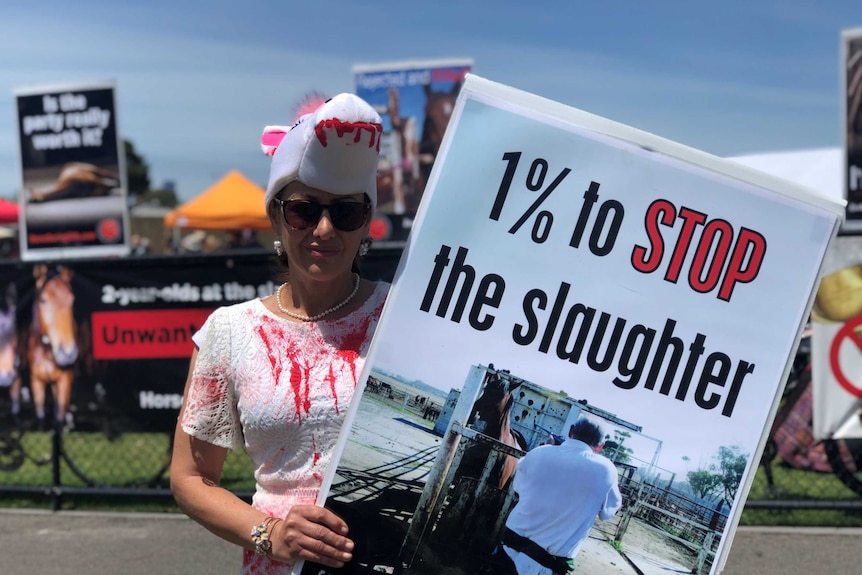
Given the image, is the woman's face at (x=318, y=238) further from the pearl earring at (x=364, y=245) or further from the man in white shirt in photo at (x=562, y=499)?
the man in white shirt in photo at (x=562, y=499)

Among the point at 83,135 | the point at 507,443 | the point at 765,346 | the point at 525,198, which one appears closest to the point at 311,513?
the point at 507,443

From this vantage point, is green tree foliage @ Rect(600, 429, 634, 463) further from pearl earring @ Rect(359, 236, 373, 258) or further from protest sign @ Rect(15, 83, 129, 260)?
protest sign @ Rect(15, 83, 129, 260)

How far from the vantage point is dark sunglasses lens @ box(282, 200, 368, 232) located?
1.86 m

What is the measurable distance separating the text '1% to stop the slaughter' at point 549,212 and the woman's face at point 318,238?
1.14 feet

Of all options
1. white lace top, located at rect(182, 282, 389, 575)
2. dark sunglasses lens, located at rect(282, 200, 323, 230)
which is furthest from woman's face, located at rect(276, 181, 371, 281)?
white lace top, located at rect(182, 282, 389, 575)

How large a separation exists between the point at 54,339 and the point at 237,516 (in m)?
5.23

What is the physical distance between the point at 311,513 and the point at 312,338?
41 cm

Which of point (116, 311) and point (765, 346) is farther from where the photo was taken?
point (116, 311)

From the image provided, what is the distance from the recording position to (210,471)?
2.01 meters

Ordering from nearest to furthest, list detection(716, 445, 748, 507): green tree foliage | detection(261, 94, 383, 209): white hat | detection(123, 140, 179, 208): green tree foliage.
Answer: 1. detection(716, 445, 748, 507): green tree foliage
2. detection(261, 94, 383, 209): white hat
3. detection(123, 140, 179, 208): green tree foliage

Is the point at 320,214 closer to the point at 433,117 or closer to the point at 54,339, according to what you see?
the point at 54,339

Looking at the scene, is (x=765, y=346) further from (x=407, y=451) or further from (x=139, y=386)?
(x=139, y=386)

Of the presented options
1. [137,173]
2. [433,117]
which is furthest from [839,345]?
[137,173]

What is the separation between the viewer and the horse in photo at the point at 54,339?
6.52 m
